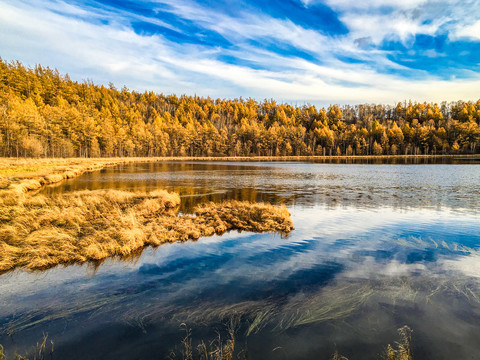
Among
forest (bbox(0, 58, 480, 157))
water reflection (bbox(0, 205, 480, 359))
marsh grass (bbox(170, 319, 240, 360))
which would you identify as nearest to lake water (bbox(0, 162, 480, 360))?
water reflection (bbox(0, 205, 480, 359))

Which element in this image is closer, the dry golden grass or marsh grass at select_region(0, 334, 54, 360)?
marsh grass at select_region(0, 334, 54, 360)

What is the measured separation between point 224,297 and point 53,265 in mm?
7119

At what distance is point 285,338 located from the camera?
6191 millimetres

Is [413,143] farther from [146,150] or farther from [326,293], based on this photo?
[326,293]

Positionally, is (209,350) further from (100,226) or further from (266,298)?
(100,226)

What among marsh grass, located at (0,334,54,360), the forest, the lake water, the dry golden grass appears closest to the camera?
marsh grass, located at (0,334,54,360)

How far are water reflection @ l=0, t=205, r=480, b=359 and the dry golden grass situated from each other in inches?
37.6

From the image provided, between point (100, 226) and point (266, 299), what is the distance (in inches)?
409

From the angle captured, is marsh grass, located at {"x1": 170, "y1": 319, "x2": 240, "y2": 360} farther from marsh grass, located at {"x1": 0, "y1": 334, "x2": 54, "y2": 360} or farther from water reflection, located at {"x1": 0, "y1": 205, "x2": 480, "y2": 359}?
marsh grass, located at {"x1": 0, "y1": 334, "x2": 54, "y2": 360}

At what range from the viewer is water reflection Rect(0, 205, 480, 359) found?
6047 mm

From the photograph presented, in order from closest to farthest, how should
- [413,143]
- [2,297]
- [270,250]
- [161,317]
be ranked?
[161,317], [2,297], [270,250], [413,143]

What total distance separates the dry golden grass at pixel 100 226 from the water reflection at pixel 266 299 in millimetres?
956

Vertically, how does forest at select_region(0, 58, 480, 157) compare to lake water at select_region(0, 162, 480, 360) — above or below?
above

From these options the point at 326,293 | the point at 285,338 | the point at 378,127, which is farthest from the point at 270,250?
the point at 378,127
